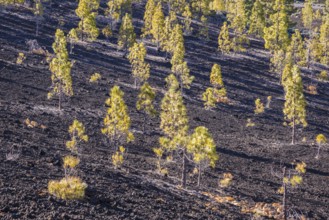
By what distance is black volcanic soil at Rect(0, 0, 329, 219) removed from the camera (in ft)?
83.5

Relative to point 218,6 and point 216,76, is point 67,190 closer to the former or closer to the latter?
point 216,76

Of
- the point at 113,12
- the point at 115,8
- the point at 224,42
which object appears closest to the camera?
the point at 224,42

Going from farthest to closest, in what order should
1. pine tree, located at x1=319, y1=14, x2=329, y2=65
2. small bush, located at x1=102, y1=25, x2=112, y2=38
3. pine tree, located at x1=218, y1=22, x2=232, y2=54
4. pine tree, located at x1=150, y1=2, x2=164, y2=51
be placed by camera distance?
pine tree, located at x1=319, y1=14, x2=329, y2=65, pine tree, located at x1=218, y1=22, x2=232, y2=54, small bush, located at x1=102, y1=25, x2=112, y2=38, pine tree, located at x1=150, y1=2, x2=164, y2=51

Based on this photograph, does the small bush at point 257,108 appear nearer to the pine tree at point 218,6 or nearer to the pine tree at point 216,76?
the pine tree at point 216,76

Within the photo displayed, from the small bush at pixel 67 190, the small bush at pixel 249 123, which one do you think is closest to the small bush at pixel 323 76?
the small bush at pixel 249 123

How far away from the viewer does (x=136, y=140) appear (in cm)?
4506

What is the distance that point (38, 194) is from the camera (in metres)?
23.7

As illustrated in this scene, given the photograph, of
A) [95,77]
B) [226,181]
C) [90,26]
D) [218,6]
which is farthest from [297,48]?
[226,181]

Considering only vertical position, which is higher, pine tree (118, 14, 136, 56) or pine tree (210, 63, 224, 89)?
pine tree (118, 14, 136, 56)

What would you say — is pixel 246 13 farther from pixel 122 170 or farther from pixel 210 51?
pixel 122 170

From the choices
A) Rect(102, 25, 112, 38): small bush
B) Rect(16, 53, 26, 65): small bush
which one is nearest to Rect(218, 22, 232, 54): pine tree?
Rect(102, 25, 112, 38): small bush

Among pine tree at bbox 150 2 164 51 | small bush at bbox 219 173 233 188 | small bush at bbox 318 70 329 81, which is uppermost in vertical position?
pine tree at bbox 150 2 164 51

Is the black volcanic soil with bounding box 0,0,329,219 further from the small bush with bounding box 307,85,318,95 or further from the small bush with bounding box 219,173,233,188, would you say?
the small bush with bounding box 307,85,318,95

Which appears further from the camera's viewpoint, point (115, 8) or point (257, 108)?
point (115, 8)
